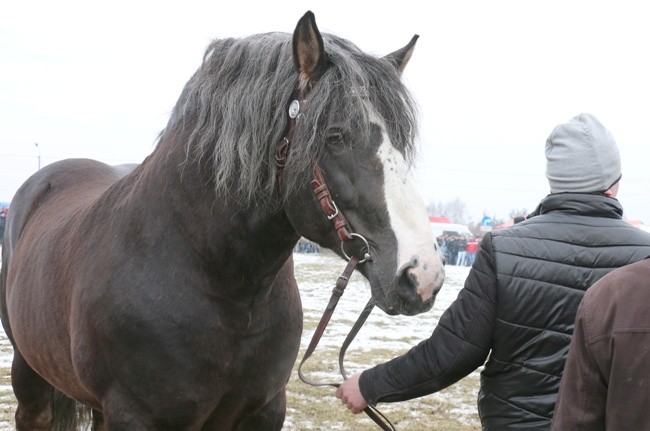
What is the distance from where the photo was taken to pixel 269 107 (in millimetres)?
2445

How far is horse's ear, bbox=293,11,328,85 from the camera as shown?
2262 mm

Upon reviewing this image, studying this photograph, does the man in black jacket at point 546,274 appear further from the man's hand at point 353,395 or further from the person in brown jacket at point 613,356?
the person in brown jacket at point 613,356

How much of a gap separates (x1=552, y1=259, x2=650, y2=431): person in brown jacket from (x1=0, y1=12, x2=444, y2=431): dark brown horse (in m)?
0.75

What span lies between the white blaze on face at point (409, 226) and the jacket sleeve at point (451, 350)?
12 cm

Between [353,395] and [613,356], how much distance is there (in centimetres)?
121

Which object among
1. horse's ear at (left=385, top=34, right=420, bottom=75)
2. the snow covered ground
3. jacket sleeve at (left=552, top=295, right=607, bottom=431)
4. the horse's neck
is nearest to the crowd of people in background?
the snow covered ground

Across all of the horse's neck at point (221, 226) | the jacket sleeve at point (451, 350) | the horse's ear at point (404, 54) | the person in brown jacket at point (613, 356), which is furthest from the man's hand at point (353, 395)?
the horse's ear at point (404, 54)

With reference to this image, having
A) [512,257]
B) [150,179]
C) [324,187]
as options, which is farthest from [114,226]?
[512,257]

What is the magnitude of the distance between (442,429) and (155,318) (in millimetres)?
3246

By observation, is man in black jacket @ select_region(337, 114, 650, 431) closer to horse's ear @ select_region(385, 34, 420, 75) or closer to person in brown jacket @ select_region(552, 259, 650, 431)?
person in brown jacket @ select_region(552, 259, 650, 431)

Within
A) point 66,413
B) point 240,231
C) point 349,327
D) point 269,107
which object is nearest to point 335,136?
point 269,107

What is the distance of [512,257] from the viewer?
200 cm

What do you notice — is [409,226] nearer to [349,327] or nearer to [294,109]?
[294,109]

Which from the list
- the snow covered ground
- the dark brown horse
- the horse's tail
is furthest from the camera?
the snow covered ground
